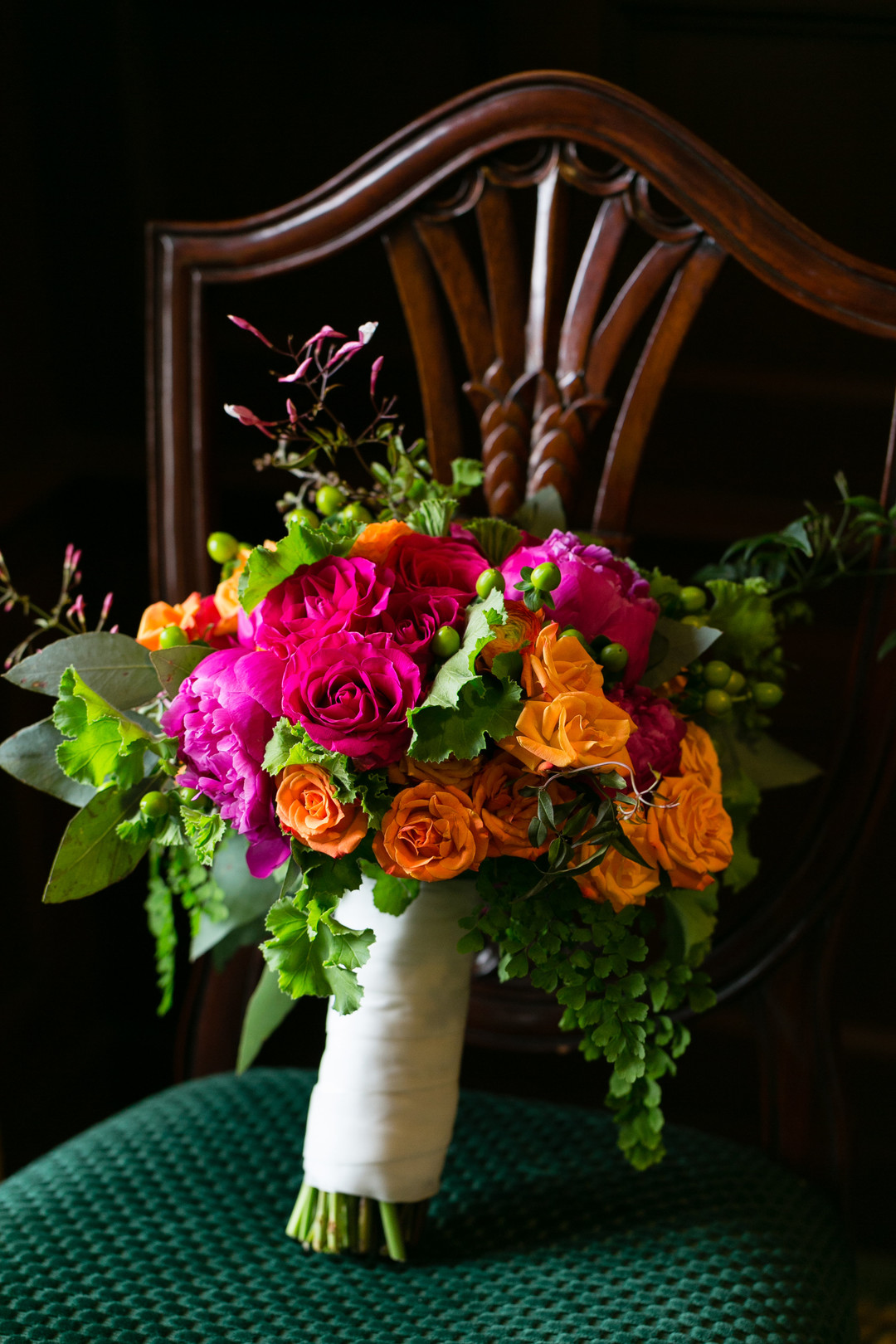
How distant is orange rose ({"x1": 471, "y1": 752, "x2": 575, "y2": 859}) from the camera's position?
0.53 m

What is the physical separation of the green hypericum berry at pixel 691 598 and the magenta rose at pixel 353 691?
19 cm

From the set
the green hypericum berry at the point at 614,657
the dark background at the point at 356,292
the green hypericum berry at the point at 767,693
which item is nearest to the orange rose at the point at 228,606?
the green hypericum berry at the point at 614,657

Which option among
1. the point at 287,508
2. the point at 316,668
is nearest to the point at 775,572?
the point at 316,668

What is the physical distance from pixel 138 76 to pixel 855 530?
78 centimetres

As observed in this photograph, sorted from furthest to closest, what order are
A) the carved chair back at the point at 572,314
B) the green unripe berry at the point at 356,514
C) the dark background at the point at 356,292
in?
the dark background at the point at 356,292
the carved chair back at the point at 572,314
the green unripe berry at the point at 356,514

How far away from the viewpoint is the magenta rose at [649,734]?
1.78 feet

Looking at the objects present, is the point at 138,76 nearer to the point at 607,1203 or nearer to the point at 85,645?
the point at 85,645

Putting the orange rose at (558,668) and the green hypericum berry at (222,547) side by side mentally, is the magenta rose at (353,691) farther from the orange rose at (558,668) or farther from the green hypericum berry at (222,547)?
the green hypericum berry at (222,547)

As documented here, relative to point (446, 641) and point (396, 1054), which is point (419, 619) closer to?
point (446, 641)

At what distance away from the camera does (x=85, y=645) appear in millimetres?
624

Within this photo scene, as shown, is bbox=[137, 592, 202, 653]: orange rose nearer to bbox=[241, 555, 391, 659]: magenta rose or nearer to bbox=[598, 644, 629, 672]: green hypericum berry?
bbox=[241, 555, 391, 659]: magenta rose

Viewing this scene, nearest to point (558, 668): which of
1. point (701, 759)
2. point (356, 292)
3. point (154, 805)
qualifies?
point (701, 759)

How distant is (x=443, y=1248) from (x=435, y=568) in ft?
1.43

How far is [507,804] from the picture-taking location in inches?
21.0
